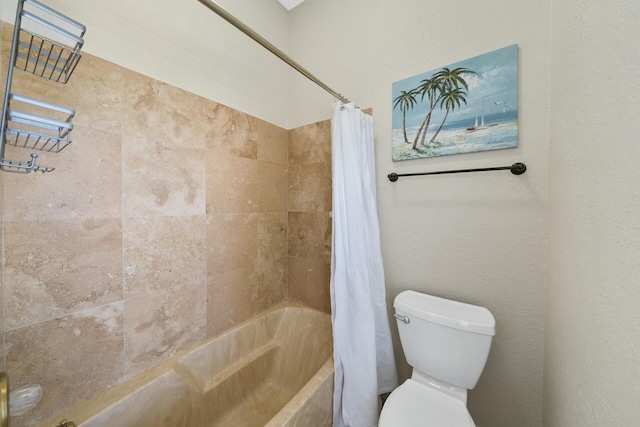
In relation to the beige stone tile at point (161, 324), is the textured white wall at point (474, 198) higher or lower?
higher

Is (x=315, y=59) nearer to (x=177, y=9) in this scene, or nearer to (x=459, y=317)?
(x=177, y=9)

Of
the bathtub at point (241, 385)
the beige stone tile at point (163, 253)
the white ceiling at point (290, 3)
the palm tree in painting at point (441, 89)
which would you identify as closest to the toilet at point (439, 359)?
the bathtub at point (241, 385)

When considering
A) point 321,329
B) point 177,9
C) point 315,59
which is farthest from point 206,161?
point 321,329

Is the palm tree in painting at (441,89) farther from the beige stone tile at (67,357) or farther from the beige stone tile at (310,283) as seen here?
the beige stone tile at (67,357)

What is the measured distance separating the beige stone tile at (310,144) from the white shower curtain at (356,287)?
419mm

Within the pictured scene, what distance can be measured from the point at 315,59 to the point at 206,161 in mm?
1219

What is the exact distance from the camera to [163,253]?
3.83 ft

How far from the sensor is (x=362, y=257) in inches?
49.7

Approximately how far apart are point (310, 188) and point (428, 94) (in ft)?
3.30

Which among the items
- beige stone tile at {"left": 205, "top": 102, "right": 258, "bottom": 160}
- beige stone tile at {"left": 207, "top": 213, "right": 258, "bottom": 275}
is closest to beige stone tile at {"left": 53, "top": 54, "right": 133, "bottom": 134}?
beige stone tile at {"left": 205, "top": 102, "right": 258, "bottom": 160}

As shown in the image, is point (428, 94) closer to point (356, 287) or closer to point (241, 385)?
point (356, 287)

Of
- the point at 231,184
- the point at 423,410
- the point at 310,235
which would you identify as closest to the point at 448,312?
the point at 423,410

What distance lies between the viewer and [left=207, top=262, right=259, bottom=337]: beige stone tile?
4.54 ft

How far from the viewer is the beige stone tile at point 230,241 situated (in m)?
1.38
